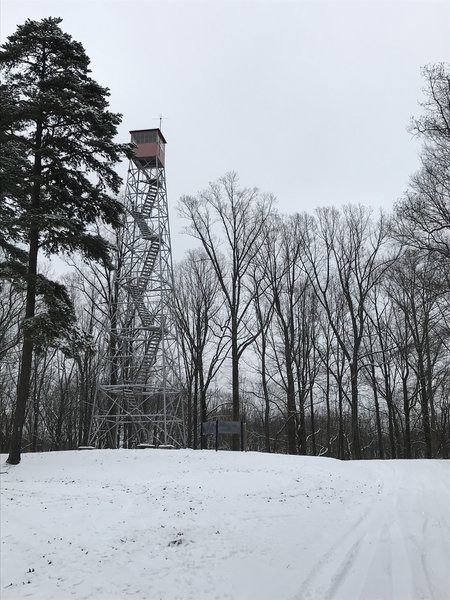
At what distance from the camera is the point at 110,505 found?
8125 mm

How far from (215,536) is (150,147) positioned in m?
17.9

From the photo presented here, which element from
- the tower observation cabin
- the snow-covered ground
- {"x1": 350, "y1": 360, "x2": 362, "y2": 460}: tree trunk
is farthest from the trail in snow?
the tower observation cabin

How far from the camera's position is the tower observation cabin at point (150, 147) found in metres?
21.4

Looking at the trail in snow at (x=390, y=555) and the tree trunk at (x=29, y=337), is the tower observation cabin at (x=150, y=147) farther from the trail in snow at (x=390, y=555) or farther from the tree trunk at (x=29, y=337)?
the trail in snow at (x=390, y=555)

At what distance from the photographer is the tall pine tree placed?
13.3 m

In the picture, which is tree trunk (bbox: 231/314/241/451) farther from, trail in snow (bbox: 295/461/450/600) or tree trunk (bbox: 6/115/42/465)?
trail in snow (bbox: 295/461/450/600)

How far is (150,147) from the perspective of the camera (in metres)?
21.5

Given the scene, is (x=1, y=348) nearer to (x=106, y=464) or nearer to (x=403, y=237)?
(x=106, y=464)

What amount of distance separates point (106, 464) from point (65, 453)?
275 centimetres

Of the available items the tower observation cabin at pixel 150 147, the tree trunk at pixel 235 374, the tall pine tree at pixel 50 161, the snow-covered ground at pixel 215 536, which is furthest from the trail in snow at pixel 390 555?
the tower observation cabin at pixel 150 147

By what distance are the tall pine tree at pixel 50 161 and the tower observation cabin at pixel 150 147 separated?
241 inches

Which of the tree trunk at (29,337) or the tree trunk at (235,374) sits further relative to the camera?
the tree trunk at (235,374)

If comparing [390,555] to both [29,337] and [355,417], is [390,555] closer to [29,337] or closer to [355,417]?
[29,337]

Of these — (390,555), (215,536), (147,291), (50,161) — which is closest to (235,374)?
(147,291)
